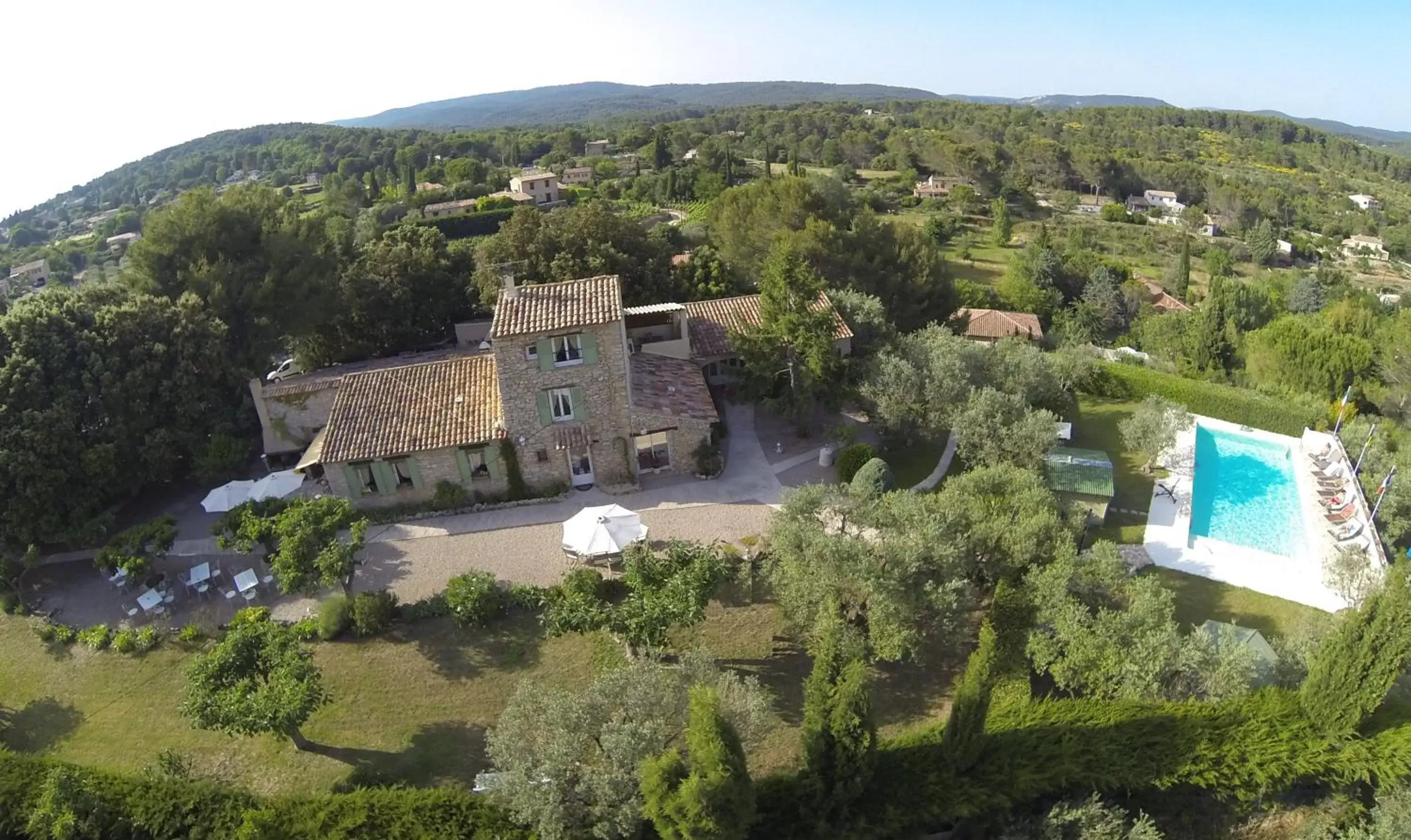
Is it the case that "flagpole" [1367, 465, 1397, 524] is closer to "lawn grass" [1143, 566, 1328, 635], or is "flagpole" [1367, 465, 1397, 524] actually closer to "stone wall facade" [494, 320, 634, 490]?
"lawn grass" [1143, 566, 1328, 635]

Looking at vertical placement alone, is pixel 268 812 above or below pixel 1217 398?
below

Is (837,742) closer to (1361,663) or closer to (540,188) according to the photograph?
(1361,663)

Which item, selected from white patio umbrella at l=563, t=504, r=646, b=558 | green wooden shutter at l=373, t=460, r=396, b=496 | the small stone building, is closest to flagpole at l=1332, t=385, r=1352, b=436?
the small stone building

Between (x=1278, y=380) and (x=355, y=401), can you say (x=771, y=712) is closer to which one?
(x=355, y=401)

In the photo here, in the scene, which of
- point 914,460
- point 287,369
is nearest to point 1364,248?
point 914,460

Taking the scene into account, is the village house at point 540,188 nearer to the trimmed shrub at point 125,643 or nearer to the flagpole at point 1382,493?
the trimmed shrub at point 125,643

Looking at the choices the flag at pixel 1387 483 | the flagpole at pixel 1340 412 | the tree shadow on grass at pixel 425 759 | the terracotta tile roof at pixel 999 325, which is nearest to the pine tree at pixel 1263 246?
the terracotta tile roof at pixel 999 325
